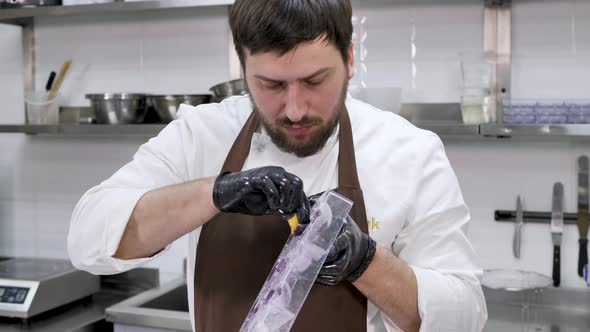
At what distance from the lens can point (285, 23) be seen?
1.24 m

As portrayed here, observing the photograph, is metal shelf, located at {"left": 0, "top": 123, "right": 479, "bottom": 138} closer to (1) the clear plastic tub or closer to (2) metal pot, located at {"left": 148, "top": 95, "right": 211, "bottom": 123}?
(2) metal pot, located at {"left": 148, "top": 95, "right": 211, "bottom": 123}

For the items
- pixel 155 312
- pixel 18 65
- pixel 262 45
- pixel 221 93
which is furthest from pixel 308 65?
pixel 18 65

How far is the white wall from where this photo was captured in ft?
8.23

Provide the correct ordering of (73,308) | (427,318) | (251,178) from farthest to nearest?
(73,308) → (427,318) → (251,178)

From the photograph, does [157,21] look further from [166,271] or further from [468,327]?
[468,327]

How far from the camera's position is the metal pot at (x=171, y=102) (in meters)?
2.61

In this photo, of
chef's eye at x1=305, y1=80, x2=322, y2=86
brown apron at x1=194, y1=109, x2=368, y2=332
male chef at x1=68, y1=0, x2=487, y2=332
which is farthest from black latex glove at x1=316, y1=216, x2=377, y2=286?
chef's eye at x1=305, y1=80, x2=322, y2=86

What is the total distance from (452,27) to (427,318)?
1.57m

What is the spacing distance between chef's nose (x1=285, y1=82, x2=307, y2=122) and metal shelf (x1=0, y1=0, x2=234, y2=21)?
1.29 metres

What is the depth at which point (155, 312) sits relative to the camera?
241 centimetres

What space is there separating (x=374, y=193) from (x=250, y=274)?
1.09ft

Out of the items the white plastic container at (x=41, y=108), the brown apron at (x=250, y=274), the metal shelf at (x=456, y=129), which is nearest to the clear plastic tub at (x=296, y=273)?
the brown apron at (x=250, y=274)

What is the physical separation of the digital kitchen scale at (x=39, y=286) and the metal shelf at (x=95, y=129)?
0.59 meters

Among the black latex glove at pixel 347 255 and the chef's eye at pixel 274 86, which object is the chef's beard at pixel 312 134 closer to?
the chef's eye at pixel 274 86
